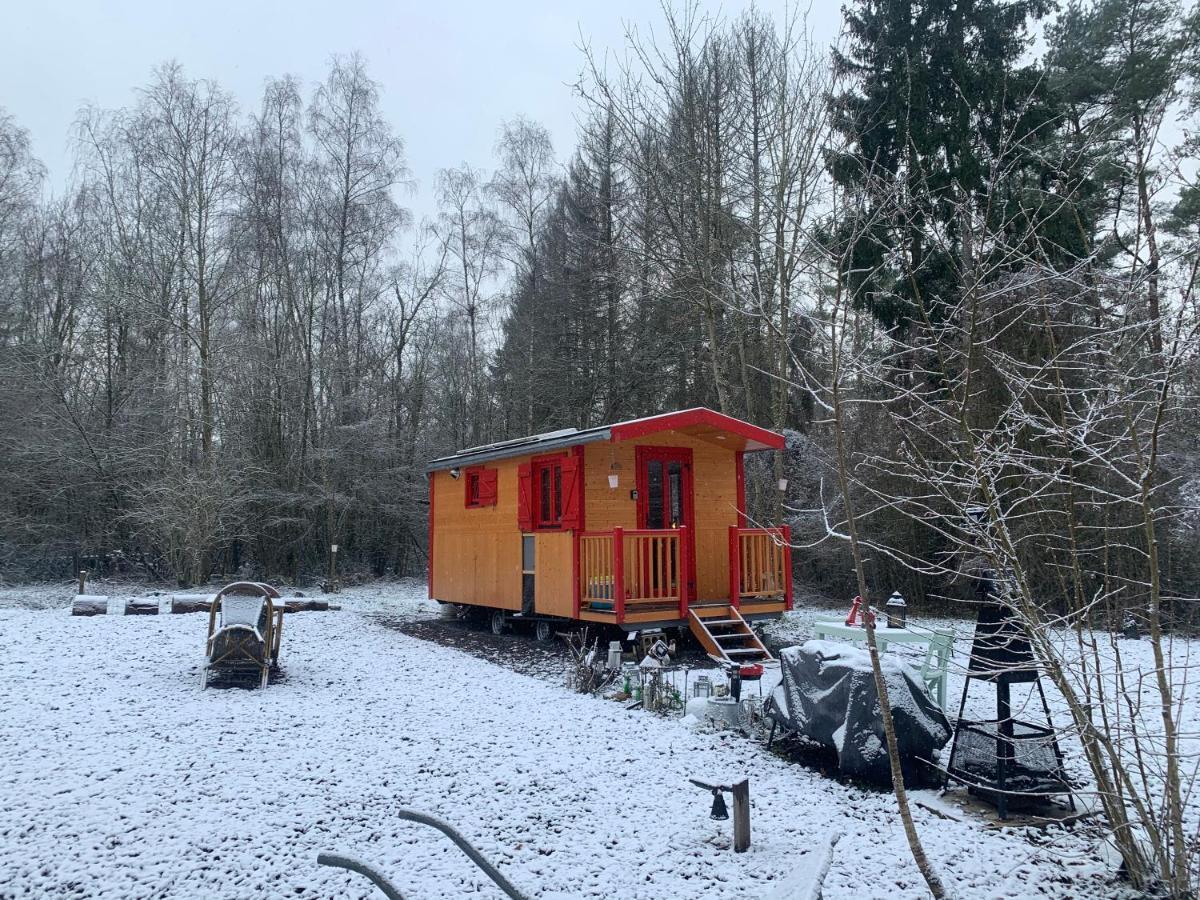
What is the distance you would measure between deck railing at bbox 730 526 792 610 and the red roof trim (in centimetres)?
117

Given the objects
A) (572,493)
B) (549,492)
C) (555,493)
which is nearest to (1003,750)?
(572,493)

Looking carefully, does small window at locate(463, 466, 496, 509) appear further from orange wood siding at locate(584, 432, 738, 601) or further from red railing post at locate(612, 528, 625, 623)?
red railing post at locate(612, 528, 625, 623)

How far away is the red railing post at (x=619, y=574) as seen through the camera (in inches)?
306

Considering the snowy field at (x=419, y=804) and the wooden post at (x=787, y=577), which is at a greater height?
the wooden post at (x=787, y=577)

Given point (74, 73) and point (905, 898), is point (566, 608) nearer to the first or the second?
point (905, 898)

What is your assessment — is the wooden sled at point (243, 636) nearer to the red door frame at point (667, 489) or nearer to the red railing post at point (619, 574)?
the red railing post at point (619, 574)

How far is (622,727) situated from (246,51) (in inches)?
742

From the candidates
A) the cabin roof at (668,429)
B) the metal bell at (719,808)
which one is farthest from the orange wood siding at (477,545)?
the metal bell at (719,808)

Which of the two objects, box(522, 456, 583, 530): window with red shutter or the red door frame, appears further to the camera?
the red door frame

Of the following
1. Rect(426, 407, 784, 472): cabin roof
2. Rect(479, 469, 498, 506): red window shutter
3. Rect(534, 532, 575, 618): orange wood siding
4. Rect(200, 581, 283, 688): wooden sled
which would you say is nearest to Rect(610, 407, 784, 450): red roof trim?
Rect(426, 407, 784, 472): cabin roof

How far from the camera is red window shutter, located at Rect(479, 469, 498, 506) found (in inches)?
413

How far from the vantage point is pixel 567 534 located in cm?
864

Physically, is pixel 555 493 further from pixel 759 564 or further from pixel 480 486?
pixel 759 564

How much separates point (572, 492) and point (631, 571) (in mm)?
1274
